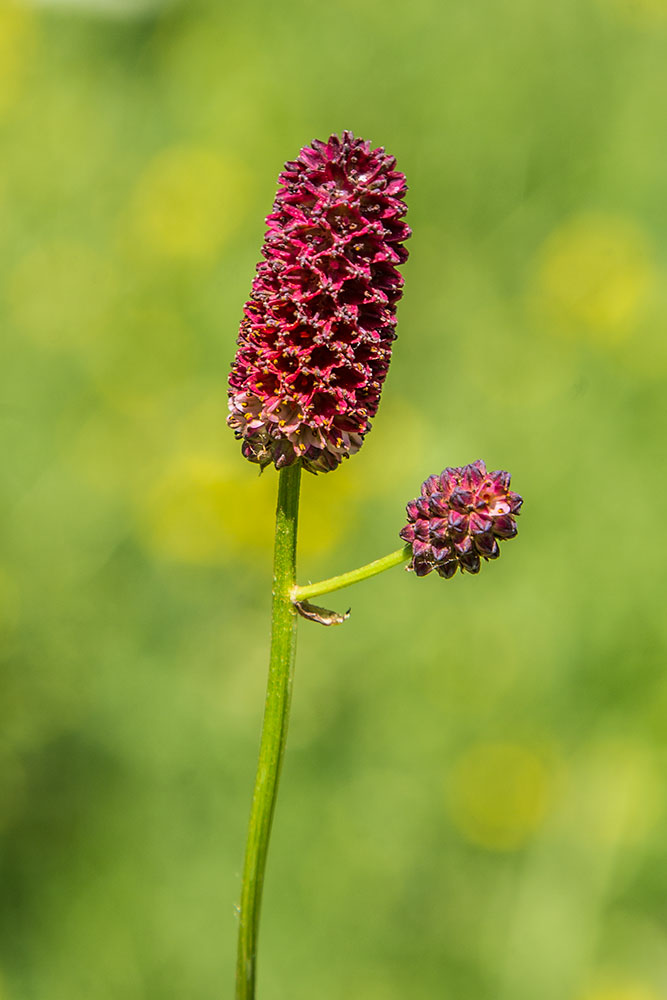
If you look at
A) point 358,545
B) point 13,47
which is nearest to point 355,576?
point 358,545

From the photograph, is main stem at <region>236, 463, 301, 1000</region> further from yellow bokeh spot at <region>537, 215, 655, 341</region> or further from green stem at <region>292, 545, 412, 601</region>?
yellow bokeh spot at <region>537, 215, 655, 341</region>

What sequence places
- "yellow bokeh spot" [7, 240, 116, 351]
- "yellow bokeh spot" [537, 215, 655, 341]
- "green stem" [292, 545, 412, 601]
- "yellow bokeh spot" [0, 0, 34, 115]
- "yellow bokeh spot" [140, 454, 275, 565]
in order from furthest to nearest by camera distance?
"yellow bokeh spot" [0, 0, 34, 115] < "yellow bokeh spot" [7, 240, 116, 351] < "yellow bokeh spot" [537, 215, 655, 341] < "yellow bokeh spot" [140, 454, 275, 565] < "green stem" [292, 545, 412, 601]

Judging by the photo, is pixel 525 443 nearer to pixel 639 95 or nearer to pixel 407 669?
pixel 407 669

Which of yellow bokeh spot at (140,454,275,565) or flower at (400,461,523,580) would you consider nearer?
flower at (400,461,523,580)

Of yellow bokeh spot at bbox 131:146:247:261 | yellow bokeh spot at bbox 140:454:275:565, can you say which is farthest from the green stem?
yellow bokeh spot at bbox 131:146:247:261

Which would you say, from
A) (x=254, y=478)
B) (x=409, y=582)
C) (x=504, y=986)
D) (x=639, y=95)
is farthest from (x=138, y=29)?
(x=504, y=986)

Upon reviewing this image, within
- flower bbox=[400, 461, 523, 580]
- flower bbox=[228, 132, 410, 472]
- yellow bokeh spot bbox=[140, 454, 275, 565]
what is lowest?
flower bbox=[400, 461, 523, 580]

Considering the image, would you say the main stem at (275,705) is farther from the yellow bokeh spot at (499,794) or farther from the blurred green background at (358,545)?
the yellow bokeh spot at (499,794)
